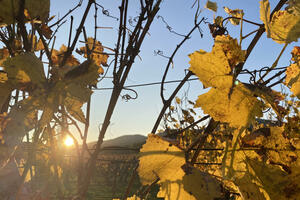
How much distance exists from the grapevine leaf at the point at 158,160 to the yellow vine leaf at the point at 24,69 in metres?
0.23

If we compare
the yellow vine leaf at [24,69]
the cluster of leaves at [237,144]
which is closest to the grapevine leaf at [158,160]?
the cluster of leaves at [237,144]

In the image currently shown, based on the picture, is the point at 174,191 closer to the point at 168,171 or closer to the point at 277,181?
the point at 168,171

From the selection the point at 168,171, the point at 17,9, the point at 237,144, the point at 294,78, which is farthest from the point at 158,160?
the point at 17,9

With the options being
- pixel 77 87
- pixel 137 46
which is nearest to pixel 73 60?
pixel 137 46

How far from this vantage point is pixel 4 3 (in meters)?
0.42

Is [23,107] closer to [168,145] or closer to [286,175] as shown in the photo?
[168,145]

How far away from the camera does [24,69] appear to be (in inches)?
16.2

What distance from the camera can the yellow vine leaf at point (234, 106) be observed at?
36 cm

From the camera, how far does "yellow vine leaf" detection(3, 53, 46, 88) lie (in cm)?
41

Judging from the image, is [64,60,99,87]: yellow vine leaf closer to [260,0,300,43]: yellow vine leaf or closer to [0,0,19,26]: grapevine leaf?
[0,0,19,26]: grapevine leaf

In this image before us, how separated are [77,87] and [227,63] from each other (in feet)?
0.88

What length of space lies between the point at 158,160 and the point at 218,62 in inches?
7.4

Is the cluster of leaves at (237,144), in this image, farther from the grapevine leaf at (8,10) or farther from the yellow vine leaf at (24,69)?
the grapevine leaf at (8,10)

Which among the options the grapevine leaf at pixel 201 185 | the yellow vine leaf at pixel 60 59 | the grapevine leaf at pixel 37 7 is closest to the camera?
the grapevine leaf at pixel 201 185
